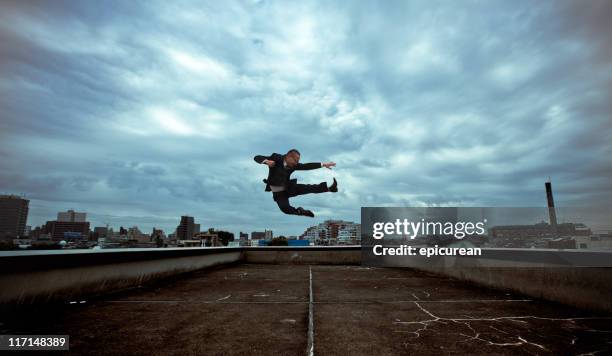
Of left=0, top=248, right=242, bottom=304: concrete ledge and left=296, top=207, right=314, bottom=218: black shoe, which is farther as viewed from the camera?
left=296, top=207, right=314, bottom=218: black shoe

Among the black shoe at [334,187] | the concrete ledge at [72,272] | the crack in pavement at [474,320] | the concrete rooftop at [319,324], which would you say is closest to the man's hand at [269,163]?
the black shoe at [334,187]

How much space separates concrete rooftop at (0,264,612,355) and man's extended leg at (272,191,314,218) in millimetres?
10853

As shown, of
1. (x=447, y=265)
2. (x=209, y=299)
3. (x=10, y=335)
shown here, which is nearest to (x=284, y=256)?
(x=447, y=265)

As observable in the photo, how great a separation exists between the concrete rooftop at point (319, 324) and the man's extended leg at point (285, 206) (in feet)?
35.6

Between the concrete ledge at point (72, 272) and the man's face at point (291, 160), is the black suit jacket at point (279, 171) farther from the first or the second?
the concrete ledge at point (72, 272)

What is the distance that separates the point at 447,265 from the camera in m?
10.4

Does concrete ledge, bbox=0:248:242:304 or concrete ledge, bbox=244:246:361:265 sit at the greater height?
concrete ledge, bbox=0:248:242:304

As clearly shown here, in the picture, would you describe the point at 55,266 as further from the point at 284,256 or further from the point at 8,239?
the point at 284,256

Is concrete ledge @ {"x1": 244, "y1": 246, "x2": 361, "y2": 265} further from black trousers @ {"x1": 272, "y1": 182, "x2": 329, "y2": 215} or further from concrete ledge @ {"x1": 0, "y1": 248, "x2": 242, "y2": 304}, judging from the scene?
concrete ledge @ {"x1": 0, "y1": 248, "x2": 242, "y2": 304}

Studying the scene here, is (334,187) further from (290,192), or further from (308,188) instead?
(290,192)

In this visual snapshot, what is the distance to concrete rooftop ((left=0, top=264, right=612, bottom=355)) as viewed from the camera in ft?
11.5

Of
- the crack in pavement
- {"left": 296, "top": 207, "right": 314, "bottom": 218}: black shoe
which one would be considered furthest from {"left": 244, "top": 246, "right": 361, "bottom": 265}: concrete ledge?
the crack in pavement

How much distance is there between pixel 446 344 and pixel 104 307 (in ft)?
18.1

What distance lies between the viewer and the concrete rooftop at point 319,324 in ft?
11.5
